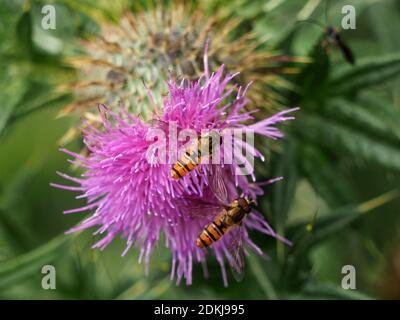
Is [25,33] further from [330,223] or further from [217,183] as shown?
[330,223]

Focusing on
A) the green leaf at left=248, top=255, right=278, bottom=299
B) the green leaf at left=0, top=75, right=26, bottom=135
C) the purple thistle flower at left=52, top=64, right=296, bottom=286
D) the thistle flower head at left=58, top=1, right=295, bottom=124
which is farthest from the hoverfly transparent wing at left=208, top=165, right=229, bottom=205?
the green leaf at left=0, top=75, right=26, bottom=135

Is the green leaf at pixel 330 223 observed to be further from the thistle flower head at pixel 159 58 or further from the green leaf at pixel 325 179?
the thistle flower head at pixel 159 58

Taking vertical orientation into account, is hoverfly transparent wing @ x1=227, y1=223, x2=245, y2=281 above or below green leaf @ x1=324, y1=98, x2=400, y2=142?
below

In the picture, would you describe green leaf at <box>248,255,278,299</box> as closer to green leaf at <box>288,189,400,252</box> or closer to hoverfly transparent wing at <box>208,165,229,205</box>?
green leaf at <box>288,189,400,252</box>

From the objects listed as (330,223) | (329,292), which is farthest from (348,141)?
(329,292)

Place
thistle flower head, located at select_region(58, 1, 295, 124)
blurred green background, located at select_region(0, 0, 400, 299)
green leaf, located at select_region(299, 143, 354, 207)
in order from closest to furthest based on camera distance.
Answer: thistle flower head, located at select_region(58, 1, 295, 124)
blurred green background, located at select_region(0, 0, 400, 299)
green leaf, located at select_region(299, 143, 354, 207)
